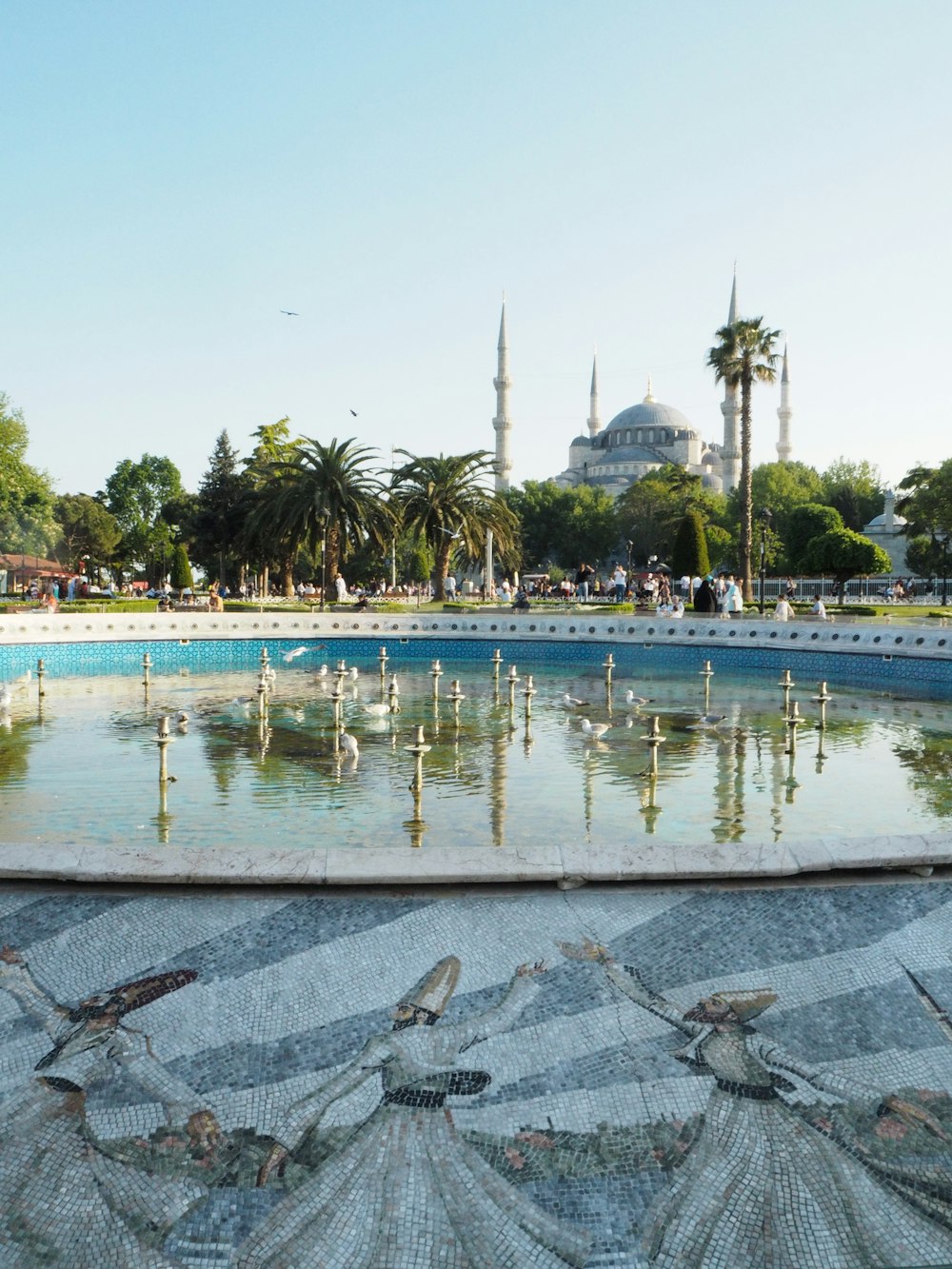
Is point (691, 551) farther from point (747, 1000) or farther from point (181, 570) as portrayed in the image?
point (747, 1000)

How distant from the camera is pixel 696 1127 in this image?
373cm

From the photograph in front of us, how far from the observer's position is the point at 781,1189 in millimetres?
3580

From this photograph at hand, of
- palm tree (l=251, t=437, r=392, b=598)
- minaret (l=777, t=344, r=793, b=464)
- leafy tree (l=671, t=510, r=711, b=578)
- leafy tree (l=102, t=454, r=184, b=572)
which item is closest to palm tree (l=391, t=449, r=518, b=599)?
palm tree (l=251, t=437, r=392, b=598)

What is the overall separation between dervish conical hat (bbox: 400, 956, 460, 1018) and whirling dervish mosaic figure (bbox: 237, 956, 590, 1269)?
193 mm

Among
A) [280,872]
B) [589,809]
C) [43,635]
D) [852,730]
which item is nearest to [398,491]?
[43,635]

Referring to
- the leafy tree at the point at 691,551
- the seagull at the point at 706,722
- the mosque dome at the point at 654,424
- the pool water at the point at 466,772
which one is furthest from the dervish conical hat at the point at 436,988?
the mosque dome at the point at 654,424

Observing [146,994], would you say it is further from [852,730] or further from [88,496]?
[88,496]

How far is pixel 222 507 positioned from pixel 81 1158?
45.8 meters

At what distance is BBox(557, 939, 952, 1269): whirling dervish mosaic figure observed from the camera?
3.40 metres

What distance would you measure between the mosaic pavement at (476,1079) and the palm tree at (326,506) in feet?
94.4

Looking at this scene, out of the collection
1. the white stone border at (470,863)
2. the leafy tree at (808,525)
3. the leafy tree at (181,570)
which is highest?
the leafy tree at (808,525)

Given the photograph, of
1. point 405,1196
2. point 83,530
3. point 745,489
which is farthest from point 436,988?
point 83,530

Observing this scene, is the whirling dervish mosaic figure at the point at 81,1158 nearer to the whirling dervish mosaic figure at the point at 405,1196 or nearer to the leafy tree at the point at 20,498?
the whirling dervish mosaic figure at the point at 405,1196

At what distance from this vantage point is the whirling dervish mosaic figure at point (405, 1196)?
10.9ft
